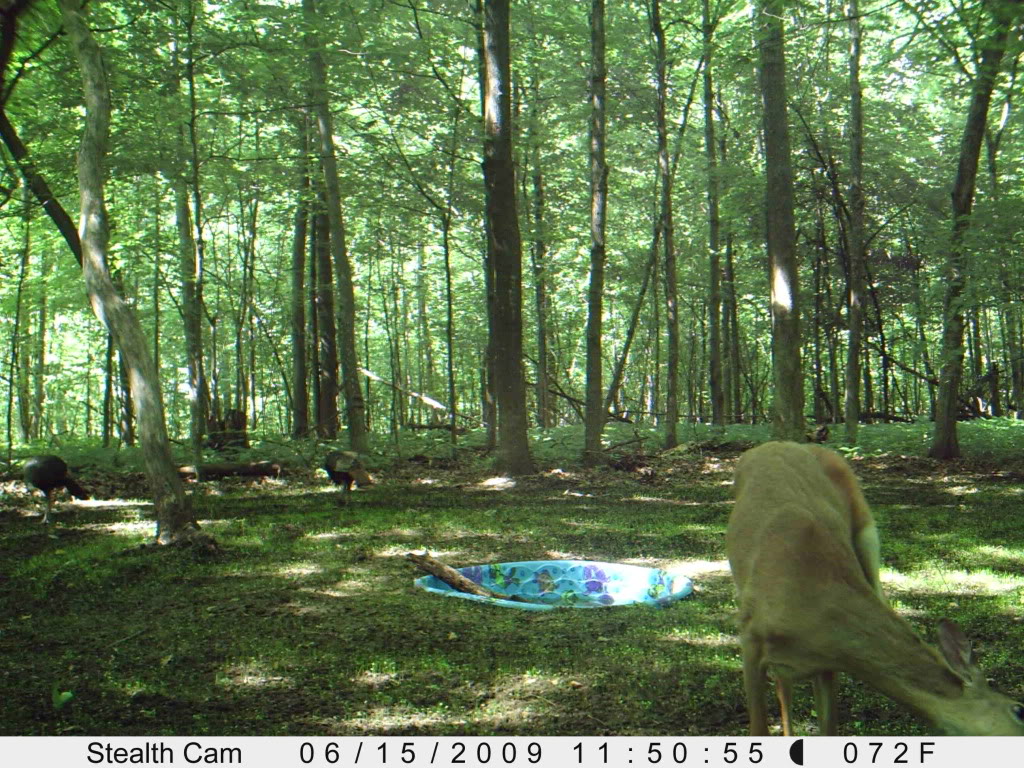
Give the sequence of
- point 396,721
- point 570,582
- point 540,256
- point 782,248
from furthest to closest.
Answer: point 540,256 < point 782,248 < point 570,582 < point 396,721

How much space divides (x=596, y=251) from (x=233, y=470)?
706 centimetres

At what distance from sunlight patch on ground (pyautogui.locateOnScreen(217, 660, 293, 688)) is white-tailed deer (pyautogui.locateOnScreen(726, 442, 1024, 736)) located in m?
2.35

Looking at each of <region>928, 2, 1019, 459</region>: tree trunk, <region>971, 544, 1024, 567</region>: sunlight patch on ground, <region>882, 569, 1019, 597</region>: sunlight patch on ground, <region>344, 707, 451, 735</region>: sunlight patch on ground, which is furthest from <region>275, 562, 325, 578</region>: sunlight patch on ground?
<region>928, 2, 1019, 459</region>: tree trunk

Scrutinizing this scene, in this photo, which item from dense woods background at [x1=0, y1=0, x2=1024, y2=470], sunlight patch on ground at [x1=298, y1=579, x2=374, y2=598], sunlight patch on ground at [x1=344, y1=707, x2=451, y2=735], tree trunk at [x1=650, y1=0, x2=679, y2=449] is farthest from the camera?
tree trunk at [x1=650, y1=0, x2=679, y2=449]

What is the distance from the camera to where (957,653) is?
2.34 meters

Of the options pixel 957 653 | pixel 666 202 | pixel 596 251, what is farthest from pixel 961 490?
pixel 957 653

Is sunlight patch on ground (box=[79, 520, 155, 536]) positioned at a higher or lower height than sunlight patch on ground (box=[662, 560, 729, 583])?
higher

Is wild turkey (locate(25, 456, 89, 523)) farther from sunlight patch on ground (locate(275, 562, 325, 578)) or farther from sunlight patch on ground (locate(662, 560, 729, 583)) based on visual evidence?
sunlight patch on ground (locate(662, 560, 729, 583))

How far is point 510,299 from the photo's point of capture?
12328 millimetres

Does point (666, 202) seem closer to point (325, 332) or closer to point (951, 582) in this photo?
point (325, 332)

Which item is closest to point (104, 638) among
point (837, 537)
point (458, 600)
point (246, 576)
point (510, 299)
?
point (246, 576)

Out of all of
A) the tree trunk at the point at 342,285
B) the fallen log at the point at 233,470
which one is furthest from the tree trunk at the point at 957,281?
the fallen log at the point at 233,470

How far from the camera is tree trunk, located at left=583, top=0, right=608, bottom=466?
13523 mm

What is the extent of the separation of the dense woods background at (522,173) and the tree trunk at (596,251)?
6 centimetres
